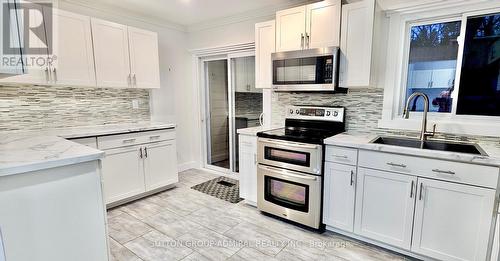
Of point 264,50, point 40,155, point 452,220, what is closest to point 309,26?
point 264,50

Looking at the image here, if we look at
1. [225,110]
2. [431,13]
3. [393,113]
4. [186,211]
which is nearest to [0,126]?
[186,211]

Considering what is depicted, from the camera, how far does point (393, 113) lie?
249 cm

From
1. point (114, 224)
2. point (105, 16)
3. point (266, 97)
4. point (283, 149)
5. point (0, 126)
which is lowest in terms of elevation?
point (114, 224)

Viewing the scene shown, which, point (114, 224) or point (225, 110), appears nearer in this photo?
point (114, 224)

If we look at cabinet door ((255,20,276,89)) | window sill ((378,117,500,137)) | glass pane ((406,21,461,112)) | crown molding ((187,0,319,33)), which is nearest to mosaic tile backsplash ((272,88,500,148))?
window sill ((378,117,500,137))

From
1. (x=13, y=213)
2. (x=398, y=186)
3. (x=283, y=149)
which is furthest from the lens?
(x=283, y=149)

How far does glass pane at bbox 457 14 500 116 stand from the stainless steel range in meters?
1.08

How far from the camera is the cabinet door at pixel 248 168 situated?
2.85m

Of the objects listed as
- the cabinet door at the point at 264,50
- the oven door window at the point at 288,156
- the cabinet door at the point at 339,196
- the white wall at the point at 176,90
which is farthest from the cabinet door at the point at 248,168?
the white wall at the point at 176,90

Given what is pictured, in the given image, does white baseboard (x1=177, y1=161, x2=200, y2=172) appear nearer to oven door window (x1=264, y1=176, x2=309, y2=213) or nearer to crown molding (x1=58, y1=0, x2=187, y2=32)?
oven door window (x1=264, y1=176, x2=309, y2=213)

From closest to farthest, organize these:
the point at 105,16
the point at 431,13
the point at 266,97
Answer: the point at 431,13, the point at 105,16, the point at 266,97

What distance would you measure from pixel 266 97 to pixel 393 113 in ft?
5.09

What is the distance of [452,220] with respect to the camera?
1.78 m

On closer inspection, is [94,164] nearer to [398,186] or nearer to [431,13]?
[398,186]
